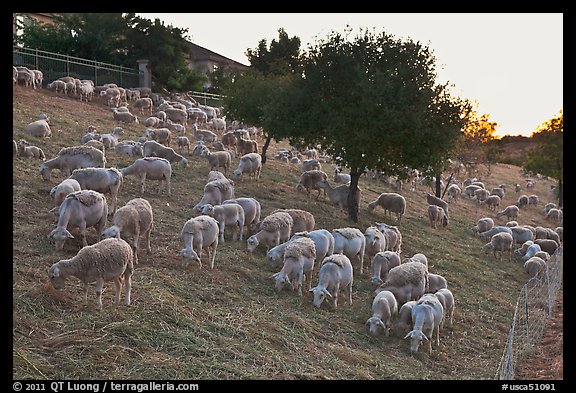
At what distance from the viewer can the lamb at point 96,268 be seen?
988cm

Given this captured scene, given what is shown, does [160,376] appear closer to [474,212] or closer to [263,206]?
[263,206]

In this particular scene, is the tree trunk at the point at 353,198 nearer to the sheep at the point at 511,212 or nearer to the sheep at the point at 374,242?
the sheep at the point at 374,242

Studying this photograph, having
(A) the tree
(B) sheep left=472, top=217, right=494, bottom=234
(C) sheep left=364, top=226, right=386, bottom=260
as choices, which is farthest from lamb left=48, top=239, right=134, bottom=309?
(A) the tree

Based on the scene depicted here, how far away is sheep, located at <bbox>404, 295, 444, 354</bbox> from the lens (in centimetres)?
1189

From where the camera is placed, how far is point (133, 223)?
12602 mm

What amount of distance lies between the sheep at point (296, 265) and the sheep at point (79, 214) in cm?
397

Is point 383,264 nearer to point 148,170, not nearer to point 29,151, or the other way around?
point 148,170

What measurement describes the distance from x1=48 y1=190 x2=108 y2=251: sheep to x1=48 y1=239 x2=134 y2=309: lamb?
195 centimetres

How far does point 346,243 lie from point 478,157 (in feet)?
80.4

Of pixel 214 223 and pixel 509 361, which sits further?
pixel 214 223

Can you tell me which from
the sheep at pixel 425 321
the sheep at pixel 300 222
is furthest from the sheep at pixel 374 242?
the sheep at pixel 425 321

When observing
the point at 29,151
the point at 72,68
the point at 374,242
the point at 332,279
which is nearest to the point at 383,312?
the point at 332,279

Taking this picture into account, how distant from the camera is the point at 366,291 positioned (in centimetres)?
1526
